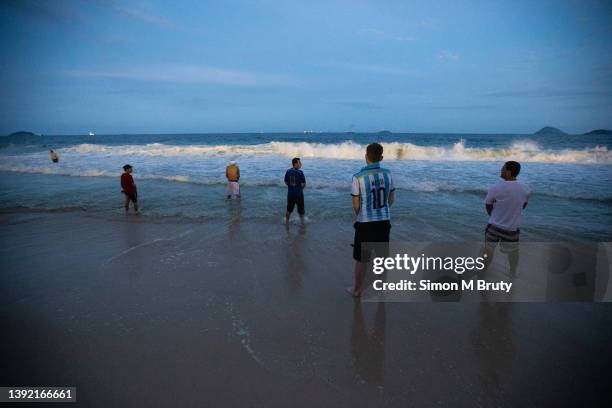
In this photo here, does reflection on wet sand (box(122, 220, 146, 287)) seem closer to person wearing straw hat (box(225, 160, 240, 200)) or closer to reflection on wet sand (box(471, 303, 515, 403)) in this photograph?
person wearing straw hat (box(225, 160, 240, 200))

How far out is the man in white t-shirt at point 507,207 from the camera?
174 inches

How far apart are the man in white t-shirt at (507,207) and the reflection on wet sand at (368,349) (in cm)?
226

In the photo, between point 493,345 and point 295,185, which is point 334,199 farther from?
point 493,345

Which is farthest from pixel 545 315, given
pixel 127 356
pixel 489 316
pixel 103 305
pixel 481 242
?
pixel 103 305

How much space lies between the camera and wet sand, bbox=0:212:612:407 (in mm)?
2715

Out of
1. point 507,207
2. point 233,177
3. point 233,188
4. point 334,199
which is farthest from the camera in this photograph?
point 334,199

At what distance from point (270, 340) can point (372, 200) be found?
6.89 ft

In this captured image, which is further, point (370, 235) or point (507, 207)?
point (507, 207)

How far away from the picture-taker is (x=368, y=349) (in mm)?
3275

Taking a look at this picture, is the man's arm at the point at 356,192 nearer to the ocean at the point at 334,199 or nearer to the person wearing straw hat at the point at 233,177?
the ocean at the point at 334,199

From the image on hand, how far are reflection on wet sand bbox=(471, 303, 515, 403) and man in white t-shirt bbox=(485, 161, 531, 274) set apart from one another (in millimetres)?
973
